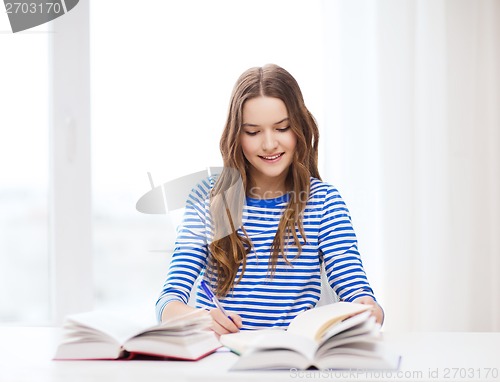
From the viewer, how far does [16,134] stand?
7.63ft

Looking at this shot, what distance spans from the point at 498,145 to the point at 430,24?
0.45 meters

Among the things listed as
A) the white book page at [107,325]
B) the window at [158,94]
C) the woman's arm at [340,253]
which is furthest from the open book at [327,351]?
the window at [158,94]

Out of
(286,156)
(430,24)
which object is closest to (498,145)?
(430,24)

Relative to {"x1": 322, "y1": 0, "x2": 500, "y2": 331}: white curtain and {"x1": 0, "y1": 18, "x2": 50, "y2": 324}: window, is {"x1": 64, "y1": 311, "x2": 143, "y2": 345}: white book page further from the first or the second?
{"x1": 0, "y1": 18, "x2": 50, "y2": 324}: window

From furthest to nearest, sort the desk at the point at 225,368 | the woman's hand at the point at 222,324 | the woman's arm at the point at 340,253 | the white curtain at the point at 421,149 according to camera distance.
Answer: the white curtain at the point at 421,149 → the woman's arm at the point at 340,253 → the woman's hand at the point at 222,324 → the desk at the point at 225,368

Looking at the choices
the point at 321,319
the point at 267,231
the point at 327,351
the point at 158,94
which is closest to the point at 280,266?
the point at 267,231

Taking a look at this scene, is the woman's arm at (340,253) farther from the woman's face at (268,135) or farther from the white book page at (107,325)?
the white book page at (107,325)

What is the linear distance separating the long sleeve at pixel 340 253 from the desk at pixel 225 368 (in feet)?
1.04

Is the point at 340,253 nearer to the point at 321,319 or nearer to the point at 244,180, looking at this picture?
the point at 244,180

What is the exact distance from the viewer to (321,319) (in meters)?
1.08

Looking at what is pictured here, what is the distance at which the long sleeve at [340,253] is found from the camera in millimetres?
1507

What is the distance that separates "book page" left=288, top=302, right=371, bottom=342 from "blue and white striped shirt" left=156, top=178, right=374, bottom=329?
14.9 inches

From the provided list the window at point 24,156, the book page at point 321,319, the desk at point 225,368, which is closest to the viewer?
the desk at point 225,368

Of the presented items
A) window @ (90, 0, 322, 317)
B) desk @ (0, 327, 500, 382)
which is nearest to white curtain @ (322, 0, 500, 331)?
window @ (90, 0, 322, 317)
